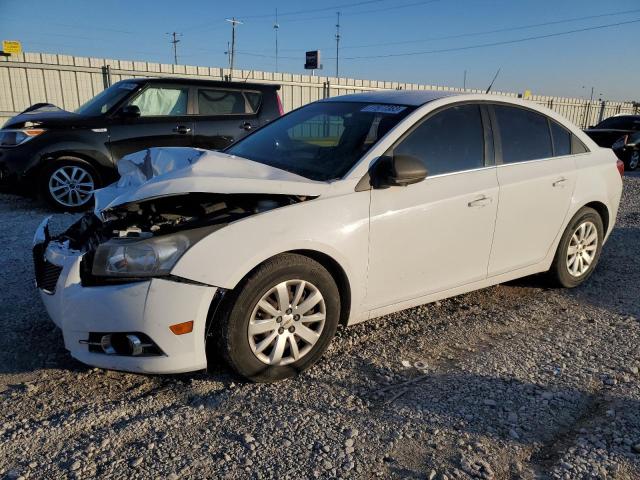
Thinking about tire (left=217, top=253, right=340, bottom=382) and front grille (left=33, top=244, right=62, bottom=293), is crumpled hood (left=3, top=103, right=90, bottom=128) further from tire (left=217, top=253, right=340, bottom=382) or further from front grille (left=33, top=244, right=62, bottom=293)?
tire (left=217, top=253, right=340, bottom=382)

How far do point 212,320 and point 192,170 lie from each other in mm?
847

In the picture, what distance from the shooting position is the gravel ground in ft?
7.45

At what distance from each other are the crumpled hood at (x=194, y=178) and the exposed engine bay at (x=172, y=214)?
85mm

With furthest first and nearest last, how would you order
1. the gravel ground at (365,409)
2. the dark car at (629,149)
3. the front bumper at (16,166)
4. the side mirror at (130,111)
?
the dark car at (629,149), the side mirror at (130,111), the front bumper at (16,166), the gravel ground at (365,409)

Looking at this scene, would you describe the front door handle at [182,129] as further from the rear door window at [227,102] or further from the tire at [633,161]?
the tire at [633,161]

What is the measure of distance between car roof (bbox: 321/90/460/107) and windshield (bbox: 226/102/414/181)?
0.08 metres

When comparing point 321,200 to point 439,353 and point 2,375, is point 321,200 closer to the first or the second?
point 439,353

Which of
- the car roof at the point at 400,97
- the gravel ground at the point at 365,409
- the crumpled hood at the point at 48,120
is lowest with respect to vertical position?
the gravel ground at the point at 365,409

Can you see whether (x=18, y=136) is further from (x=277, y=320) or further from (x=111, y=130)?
(x=277, y=320)

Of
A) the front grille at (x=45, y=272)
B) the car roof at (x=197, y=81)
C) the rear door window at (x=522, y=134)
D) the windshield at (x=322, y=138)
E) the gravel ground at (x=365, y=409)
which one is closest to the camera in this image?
the gravel ground at (x=365, y=409)

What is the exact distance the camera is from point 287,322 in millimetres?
2895

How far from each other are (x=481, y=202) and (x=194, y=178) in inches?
77.7

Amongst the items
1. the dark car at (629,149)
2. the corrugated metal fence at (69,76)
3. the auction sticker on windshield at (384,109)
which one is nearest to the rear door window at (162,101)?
the auction sticker on windshield at (384,109)

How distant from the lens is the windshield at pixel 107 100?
287 inches
